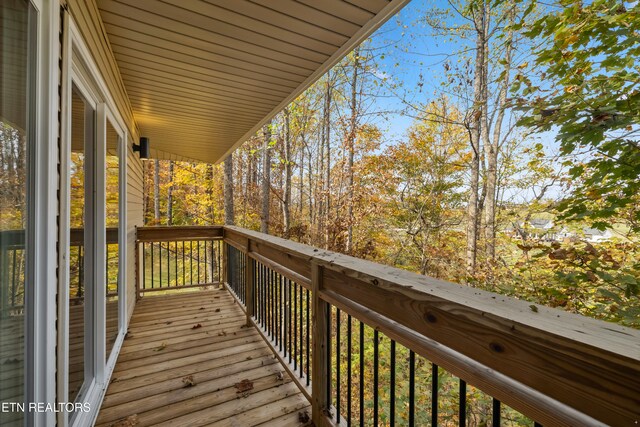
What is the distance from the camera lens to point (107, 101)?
2.03m

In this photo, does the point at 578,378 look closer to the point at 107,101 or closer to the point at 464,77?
the point at 107,101

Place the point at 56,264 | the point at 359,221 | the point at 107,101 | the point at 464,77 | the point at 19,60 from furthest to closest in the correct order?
the point at 359,221
the point at 464,77
the point at 107,101
the point at 56,264
the point at 19,60

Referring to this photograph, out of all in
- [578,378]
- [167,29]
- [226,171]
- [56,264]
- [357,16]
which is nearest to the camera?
[578,378]

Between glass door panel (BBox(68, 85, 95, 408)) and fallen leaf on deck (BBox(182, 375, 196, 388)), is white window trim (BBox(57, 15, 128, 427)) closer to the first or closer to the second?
glass door panel (BBox(68, 85, 95, 408))

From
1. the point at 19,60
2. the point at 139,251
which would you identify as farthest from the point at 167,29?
the point at 139,251

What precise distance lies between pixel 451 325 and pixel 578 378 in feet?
1.04

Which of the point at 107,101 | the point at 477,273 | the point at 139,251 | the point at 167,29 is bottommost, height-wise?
the point at 477,273

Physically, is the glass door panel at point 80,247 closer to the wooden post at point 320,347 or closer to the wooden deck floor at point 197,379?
the wooden deck floor at point 197,379

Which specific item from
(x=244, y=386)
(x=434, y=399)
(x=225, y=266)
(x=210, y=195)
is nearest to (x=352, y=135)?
(x=225, y=266)

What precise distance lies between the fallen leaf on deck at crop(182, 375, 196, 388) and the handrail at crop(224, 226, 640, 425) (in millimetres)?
1697

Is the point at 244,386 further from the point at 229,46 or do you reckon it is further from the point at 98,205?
the point at 229,46

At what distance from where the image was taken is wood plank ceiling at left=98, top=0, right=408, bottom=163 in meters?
1.65

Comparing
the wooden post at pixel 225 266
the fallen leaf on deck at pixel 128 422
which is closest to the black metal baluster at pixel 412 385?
the fallen leaf on deck at pixel 128 422

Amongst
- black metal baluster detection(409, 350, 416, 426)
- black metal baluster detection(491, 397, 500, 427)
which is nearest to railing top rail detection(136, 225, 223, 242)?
black metal baluster detection(409, 350, 416, 426)
